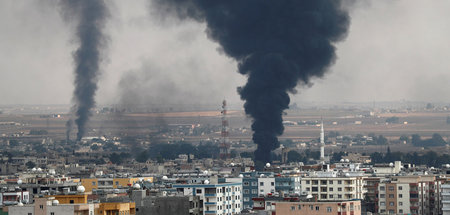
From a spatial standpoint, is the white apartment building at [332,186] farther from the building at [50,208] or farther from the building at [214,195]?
the building at [50,208]

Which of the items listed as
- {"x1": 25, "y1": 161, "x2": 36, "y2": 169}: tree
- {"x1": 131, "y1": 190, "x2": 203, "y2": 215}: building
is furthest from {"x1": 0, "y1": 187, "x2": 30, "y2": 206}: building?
{"x1": 25, "y1": 161, "x2": 36, "y2": 169}: tree

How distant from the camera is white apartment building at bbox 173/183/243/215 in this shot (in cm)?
6625

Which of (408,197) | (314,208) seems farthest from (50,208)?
(408,197)

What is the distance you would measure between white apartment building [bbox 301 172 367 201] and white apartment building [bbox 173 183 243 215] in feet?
15.2

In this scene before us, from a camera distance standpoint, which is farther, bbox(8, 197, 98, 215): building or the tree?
the tree

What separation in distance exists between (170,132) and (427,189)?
4333 inches

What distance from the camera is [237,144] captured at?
646 feet

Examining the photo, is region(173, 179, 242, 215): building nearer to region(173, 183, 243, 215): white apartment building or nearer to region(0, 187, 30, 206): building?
region(173, 183, 243, 215): white apartment building

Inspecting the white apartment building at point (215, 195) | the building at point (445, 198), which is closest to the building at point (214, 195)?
the white apartment building at point (215, 195)

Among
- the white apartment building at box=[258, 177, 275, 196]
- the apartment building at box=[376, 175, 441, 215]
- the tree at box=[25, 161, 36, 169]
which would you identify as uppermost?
the tree at box=[25, 161, 36, 169]

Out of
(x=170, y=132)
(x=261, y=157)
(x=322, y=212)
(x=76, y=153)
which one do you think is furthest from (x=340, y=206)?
(x=170, y=132)

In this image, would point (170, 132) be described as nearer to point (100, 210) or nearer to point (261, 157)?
point (261, 157)

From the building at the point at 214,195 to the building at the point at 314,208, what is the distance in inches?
485

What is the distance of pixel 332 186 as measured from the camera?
73.4 metres
